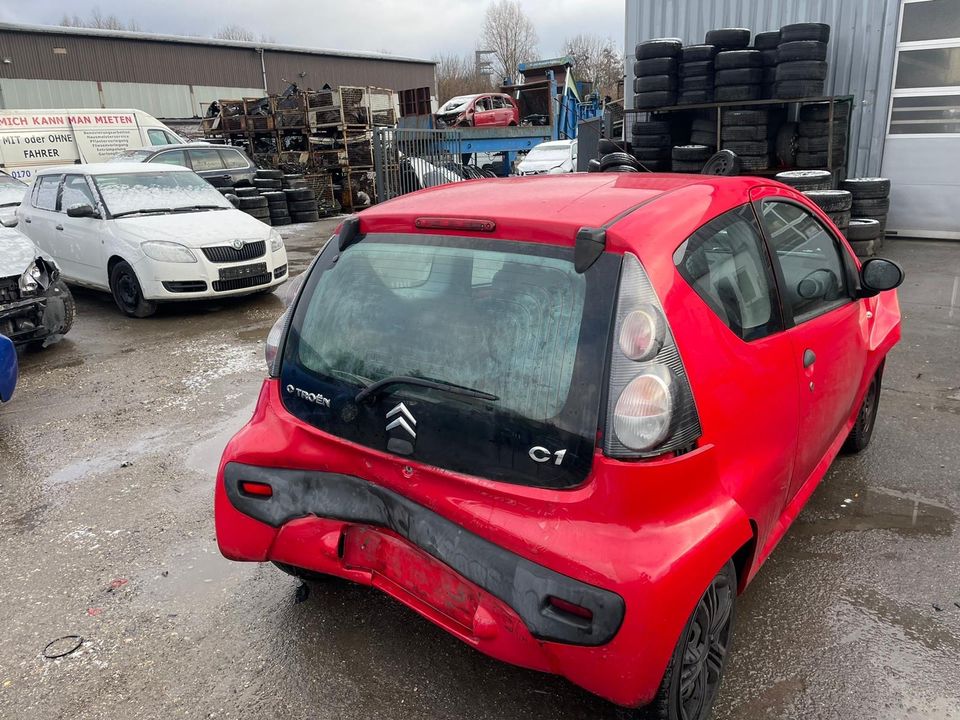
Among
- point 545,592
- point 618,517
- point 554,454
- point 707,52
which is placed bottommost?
point 545,592

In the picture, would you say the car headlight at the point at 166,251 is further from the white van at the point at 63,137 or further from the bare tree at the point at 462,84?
the bare tree at the point at 462,84

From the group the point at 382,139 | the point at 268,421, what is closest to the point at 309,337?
the point at 268,421

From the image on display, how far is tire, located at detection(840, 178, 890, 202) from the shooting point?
31.7 feet

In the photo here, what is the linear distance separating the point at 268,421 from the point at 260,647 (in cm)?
86

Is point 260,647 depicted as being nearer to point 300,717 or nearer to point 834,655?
point 300,717

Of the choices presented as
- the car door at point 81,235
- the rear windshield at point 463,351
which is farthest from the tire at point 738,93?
the rear windshield at point 463,351

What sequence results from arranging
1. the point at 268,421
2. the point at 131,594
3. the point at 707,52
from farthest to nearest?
the point at 707,52, the point at 131,594, the point at 268,421

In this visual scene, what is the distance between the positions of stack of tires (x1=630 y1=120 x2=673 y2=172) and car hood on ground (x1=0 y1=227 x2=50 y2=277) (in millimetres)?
8209

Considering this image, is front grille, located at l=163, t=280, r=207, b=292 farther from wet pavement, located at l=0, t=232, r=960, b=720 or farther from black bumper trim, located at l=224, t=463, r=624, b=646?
black bumper trim, located at l=224, t=463, r=624, b=646

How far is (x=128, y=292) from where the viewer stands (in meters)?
7.96

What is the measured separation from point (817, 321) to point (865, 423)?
1572mm

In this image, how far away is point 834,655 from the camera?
247 cm

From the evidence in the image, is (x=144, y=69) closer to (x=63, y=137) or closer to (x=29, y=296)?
(x=63, y=137)

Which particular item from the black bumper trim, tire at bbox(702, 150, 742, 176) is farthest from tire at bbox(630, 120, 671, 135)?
the black bumper trim
